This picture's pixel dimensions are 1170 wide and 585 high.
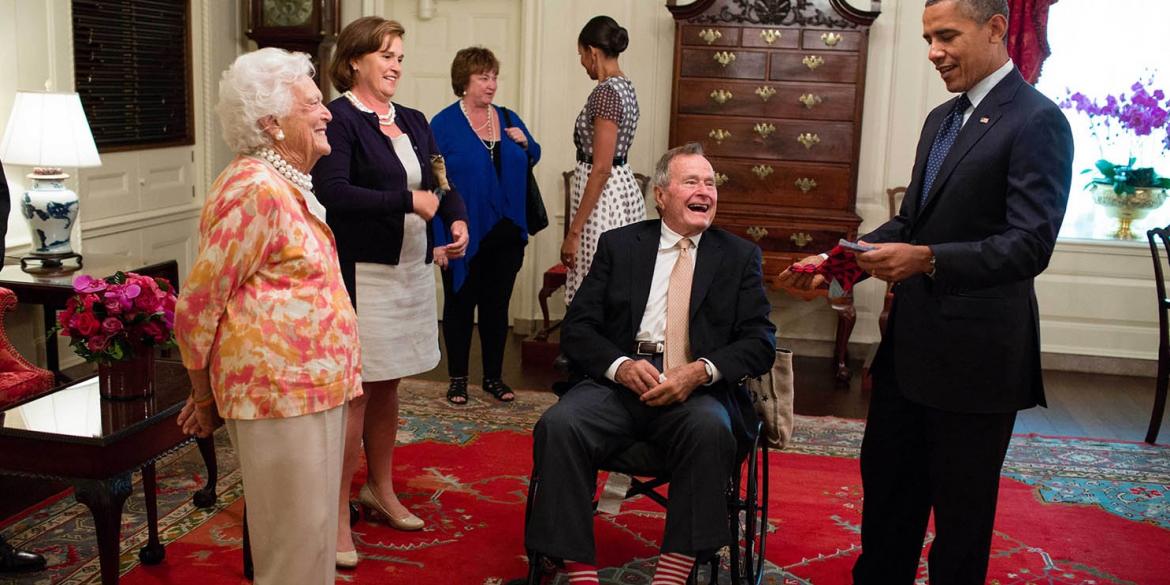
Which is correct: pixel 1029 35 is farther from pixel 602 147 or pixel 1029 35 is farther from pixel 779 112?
pixel 602 147

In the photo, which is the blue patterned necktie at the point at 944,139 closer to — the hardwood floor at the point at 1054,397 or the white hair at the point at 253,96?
the white hair at the point at 253,96

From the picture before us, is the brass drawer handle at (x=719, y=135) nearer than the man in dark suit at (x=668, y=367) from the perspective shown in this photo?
No

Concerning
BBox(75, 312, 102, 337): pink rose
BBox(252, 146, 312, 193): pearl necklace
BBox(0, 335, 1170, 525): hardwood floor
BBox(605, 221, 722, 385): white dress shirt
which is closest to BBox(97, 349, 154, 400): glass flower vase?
BBox(75, 312, 102, 337): pink rose

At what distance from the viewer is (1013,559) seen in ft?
12.0

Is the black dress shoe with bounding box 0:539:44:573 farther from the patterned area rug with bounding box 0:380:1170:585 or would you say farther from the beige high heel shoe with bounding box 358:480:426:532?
the beige high heel shoe with bounding box 358:480:426:532

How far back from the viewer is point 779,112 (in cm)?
610

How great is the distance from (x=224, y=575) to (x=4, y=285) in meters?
1.98

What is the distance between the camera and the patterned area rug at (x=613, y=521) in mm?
3445

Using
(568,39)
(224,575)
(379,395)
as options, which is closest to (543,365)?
(568,39)

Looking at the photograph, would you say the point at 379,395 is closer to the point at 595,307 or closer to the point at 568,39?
the point at 595,307

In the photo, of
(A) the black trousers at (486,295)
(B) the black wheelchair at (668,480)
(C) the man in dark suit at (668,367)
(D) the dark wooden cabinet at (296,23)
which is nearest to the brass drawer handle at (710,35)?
(A) the black trousers at (486,295)

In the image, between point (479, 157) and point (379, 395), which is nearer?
point (379, 395)

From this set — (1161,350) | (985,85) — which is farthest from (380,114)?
(1161,350)

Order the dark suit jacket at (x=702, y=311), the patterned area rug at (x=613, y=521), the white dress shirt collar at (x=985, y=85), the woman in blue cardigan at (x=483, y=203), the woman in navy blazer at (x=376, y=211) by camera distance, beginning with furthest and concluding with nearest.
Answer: the woman in blue cardigan at (x=483, y=203), the patterned area rug at (x=613, y=521), the woman in navy blazer at (x=376, y=211), the dark suit jacket at (x=702, y=311), the white dress shirt collar at (x=985, y=85)
